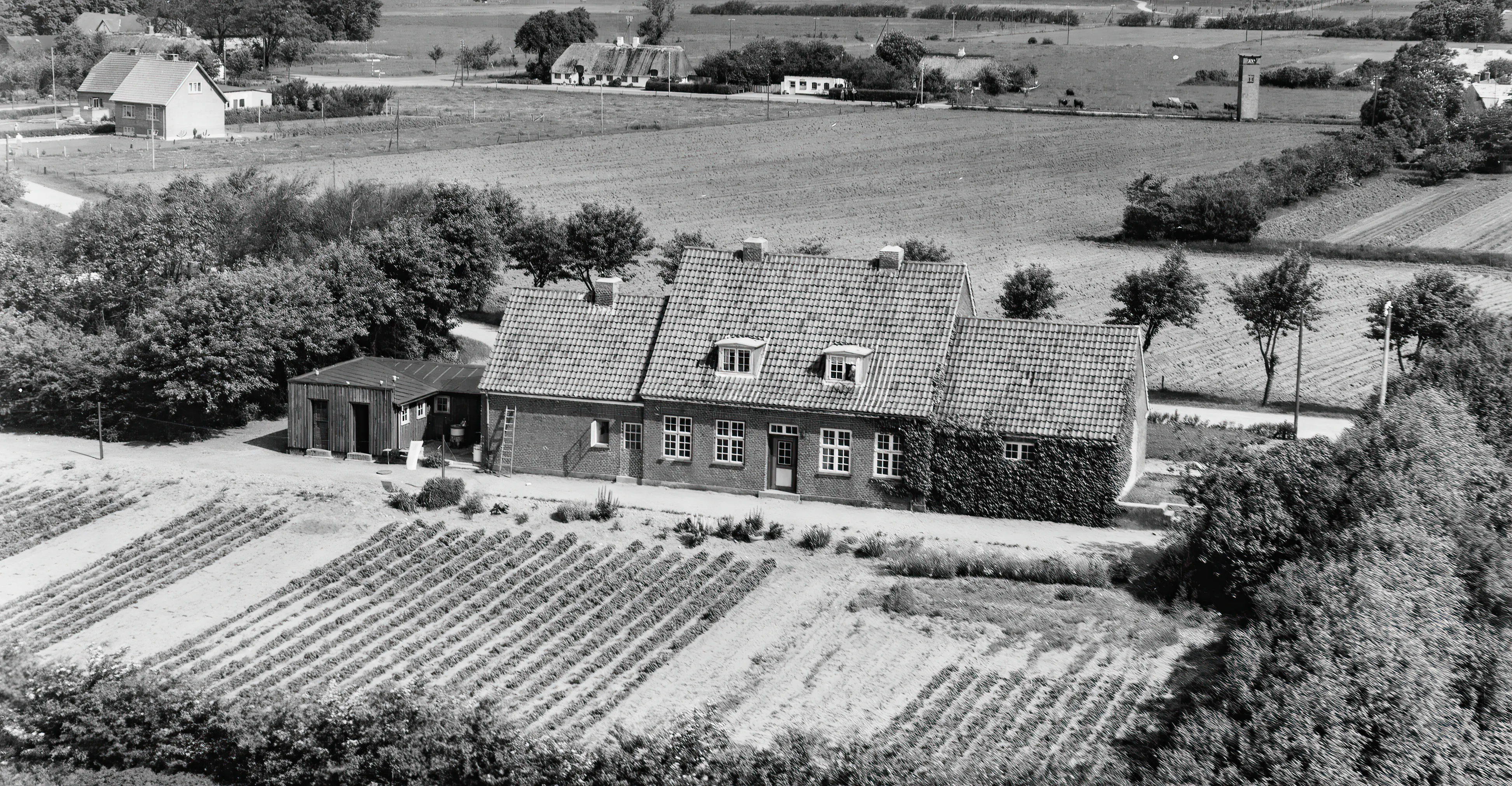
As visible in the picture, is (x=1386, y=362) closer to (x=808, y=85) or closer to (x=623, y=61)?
(x=808, y=85)

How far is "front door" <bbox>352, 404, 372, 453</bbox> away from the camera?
4497 centimetres

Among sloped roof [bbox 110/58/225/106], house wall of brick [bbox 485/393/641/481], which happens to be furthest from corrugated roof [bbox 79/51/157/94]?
house wall of brick [bbox 485/393/641/481]

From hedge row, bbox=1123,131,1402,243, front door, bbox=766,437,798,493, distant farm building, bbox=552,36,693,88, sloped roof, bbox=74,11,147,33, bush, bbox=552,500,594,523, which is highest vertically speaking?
sloped roof, bbox=74,11,147,33

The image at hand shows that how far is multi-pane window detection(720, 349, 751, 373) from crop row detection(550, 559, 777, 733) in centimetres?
685

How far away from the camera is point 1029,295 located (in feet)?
172

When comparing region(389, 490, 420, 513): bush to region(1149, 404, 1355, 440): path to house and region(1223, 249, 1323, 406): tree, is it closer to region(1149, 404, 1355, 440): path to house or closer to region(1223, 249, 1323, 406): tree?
region(1149, 404, 1355, 440): path to house

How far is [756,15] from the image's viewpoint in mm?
184375

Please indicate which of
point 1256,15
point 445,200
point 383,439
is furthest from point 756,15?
point 383,439

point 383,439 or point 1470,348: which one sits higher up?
point 1470,348

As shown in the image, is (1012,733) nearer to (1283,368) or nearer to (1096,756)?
(1096,756)

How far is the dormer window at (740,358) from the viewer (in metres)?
42.4

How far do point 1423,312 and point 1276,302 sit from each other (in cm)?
452

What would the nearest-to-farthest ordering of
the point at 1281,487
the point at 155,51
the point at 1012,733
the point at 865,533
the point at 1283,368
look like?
the point at 1012,733 < the point at 1281,487 < the point at 865,533 < the point at 1283,368 < the point at 155,51

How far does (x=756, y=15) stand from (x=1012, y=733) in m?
163
